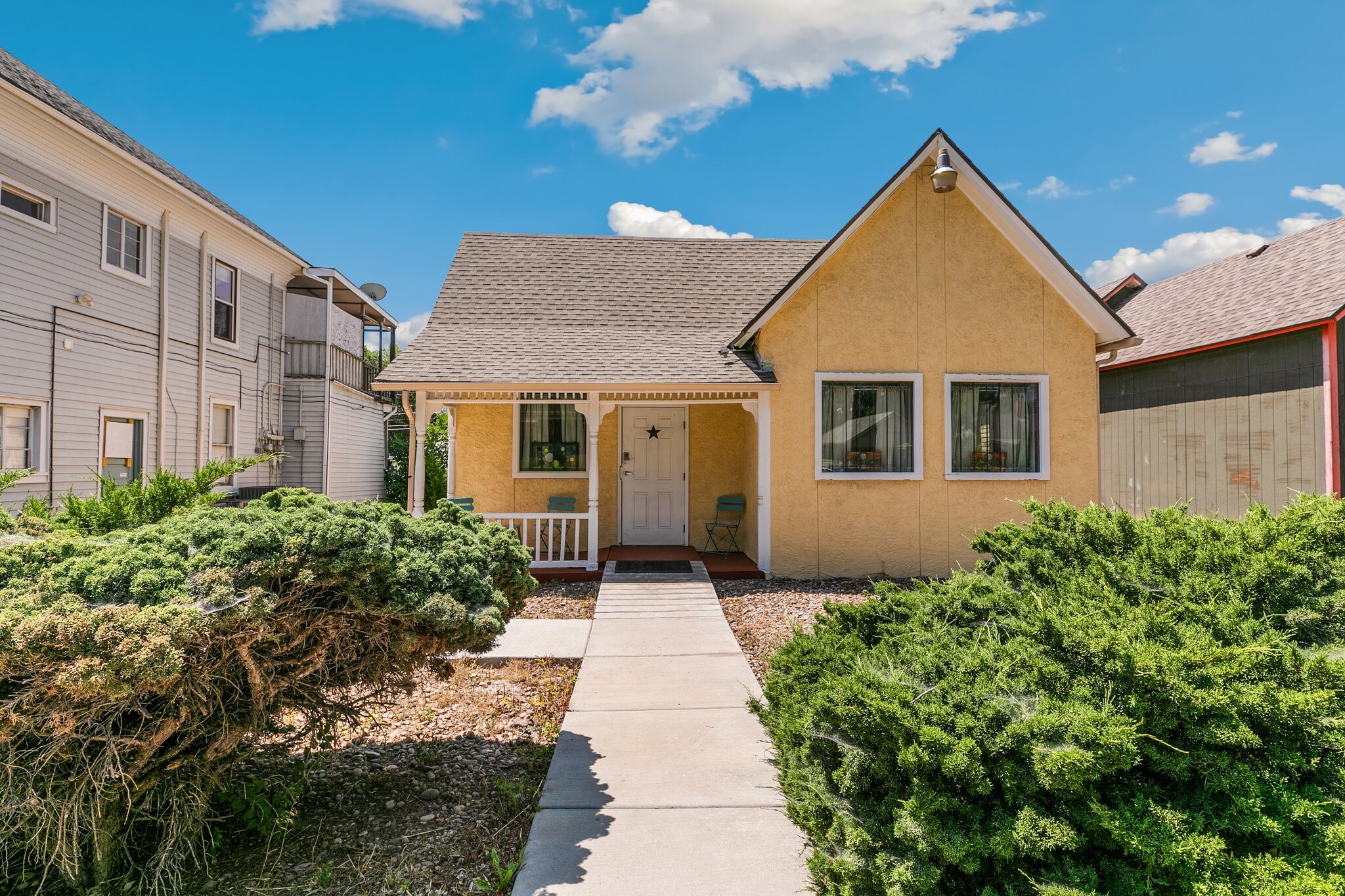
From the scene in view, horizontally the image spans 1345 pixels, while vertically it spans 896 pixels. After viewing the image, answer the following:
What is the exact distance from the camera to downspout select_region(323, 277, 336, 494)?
670 inches

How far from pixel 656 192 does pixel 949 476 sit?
9.67 m

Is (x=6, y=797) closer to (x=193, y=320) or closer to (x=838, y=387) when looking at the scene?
(x=838, y=387)

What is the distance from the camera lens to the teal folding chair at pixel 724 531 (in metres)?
10.9

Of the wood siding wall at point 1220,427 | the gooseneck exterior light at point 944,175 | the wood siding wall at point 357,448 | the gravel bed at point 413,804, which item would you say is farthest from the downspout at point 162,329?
the wood siding wall at point 1220,427

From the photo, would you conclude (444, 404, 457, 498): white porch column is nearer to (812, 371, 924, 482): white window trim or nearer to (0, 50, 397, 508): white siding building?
(0, 50, 397, 508): white siding building

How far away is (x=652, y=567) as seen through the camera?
9.57 m

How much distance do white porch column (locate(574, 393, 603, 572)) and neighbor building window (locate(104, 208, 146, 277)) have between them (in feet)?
29.1

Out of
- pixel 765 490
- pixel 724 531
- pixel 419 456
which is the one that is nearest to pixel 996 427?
pixel 765 490

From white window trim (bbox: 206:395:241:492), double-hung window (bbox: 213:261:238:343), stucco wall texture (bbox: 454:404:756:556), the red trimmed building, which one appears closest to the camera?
the red trimmed building

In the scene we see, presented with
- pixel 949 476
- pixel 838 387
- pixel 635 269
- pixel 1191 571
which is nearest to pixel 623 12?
pixel 635 269

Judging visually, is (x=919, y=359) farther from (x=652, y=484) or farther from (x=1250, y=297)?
(x=1250, y=297)

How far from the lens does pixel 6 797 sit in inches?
96.0

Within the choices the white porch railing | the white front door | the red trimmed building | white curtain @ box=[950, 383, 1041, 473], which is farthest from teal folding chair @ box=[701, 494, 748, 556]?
the red trimmed building

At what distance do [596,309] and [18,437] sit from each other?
8.83 meters
